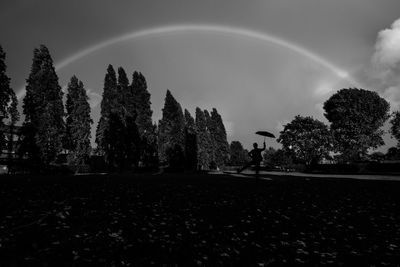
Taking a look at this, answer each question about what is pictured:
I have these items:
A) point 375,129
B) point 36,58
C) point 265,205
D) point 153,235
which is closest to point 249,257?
point 153,235

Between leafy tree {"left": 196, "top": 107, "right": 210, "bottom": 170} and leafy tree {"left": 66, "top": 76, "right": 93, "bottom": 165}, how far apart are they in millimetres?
35013

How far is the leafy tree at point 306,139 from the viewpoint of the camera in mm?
101125

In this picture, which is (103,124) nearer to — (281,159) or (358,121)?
(358,121)

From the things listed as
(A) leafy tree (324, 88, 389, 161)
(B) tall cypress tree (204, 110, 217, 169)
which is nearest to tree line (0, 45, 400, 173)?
(A) leafy tree (324, 88, 389, 161)

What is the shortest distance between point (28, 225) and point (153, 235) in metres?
2.89

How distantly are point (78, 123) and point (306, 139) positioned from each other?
68.3 metres

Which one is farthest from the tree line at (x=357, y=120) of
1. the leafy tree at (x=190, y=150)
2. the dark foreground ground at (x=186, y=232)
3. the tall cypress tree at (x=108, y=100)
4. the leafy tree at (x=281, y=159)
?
the dark foreground ground at (x=186, y=232)

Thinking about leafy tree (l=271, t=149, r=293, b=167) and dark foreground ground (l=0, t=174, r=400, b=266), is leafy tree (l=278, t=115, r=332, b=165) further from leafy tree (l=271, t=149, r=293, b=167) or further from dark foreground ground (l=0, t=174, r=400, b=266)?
dark foreground ground (l=0, t=174, r=400, b=266)

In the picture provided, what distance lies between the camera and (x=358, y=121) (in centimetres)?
7469

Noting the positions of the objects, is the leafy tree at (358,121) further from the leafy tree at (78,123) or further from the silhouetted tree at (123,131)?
the leafy tree at (78,123)

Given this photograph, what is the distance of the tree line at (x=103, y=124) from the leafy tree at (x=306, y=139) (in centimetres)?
2952

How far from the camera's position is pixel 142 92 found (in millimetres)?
69438

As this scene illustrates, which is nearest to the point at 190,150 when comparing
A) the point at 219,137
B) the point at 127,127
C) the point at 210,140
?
the point at 210,140

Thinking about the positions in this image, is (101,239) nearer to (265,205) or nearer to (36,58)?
(265,205)
